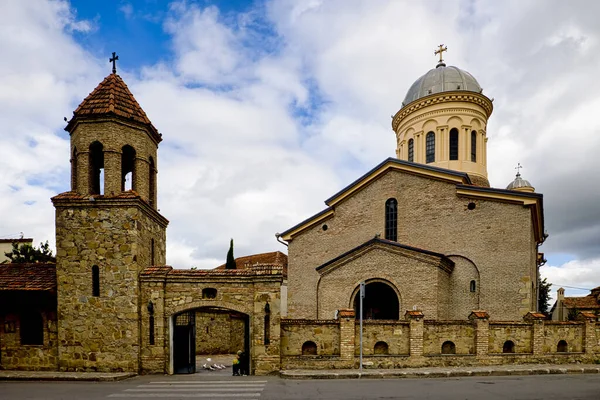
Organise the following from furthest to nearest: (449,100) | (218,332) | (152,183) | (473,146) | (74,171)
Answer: (473,146) → (449,100) → (218,332) → (152,183) → (74,171)

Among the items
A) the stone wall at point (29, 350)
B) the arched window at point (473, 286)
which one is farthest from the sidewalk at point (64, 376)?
the arched window at point (473, 286)

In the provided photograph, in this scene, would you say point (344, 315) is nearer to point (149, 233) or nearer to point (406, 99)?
point (149, 233)

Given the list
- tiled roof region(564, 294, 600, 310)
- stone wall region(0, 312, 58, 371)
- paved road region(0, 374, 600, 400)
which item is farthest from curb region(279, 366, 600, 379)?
tiled roof region(564, 294, 600, 310)

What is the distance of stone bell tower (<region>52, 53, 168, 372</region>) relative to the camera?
12.9m

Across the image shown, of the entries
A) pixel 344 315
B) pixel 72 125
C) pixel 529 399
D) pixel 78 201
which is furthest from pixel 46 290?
pixel 529 399

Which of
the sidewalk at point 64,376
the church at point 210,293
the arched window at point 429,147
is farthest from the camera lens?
the arched window at point 429,147

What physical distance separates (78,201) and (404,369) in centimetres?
1196

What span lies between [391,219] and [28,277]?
15448 millimetres

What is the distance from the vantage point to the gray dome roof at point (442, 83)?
27.2 meters

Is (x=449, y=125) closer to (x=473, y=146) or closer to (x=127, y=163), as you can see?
(x=473, y=146)

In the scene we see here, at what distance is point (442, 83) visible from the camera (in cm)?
2742

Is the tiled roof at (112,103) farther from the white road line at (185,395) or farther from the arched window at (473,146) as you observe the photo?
the arched window at (473,146)

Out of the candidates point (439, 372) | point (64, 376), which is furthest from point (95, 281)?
point (439, 372)

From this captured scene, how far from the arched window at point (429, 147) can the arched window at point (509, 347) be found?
1389cm
